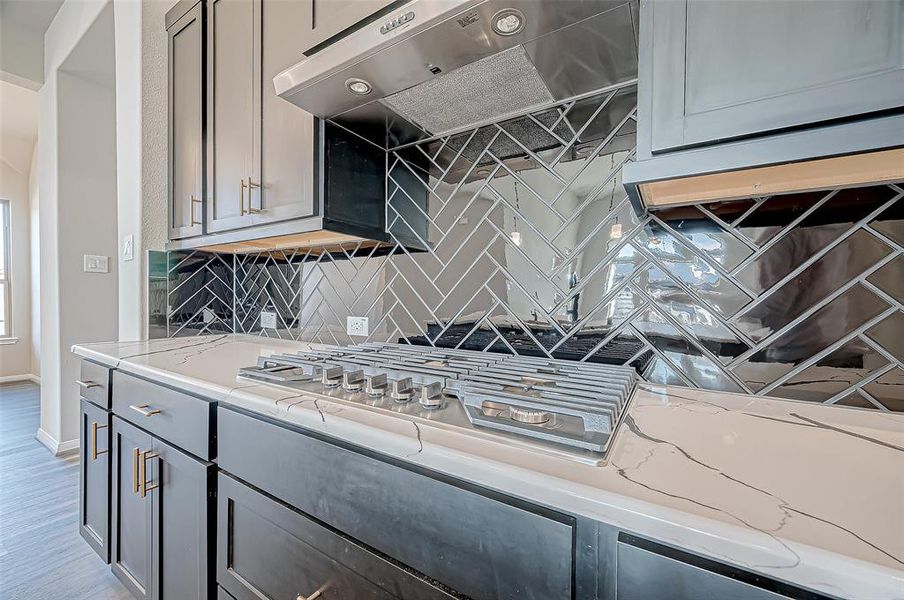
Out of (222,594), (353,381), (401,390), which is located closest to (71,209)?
(222,594)

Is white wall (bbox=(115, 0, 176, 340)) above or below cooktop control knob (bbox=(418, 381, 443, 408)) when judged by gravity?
above

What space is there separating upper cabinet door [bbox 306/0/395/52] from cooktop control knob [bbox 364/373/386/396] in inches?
34.2

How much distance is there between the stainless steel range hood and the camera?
0.83m

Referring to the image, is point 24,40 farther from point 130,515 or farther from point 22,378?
point 22,378

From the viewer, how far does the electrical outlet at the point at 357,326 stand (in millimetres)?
1608

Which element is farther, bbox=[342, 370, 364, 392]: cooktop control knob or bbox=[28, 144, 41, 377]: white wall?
bbox=[28, 144, 41, 377]: white wall

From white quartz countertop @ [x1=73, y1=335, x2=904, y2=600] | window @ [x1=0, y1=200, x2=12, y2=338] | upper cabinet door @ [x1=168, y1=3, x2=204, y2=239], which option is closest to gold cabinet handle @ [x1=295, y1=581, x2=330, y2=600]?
white quartz countertop @ [x1=73, y1=335, x2=904, y2=600]

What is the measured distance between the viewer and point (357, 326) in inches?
64.1

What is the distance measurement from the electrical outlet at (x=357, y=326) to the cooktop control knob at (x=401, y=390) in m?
0.77

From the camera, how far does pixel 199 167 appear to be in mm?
1728

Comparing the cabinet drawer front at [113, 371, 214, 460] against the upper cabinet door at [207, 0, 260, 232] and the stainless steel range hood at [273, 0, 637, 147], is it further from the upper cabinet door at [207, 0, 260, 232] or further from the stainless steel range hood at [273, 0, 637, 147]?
the stainless steel range hood at [273, 0, 637, 147]

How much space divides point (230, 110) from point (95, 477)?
1.52 metres

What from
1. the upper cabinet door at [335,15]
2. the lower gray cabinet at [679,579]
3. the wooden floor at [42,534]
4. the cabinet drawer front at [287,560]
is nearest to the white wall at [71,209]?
the wooden floor at [42,534]

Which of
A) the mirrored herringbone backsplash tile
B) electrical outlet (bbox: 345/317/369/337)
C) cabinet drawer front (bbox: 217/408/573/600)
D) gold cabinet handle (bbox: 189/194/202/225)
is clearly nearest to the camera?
cabinet drawer front (bbox: 217/408/573/600)
